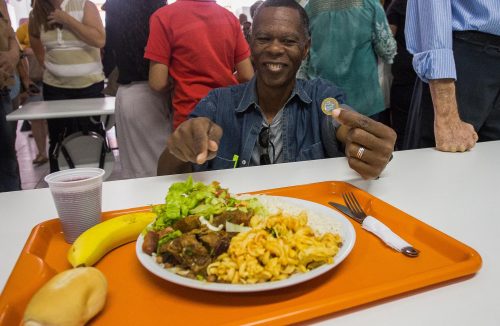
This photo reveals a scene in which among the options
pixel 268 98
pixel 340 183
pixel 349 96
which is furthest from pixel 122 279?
pixel 349 96

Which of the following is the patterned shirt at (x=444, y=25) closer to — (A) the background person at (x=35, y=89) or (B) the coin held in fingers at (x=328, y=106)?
(B) the coin held in fingers at (x=328, y=106)

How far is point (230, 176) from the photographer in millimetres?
1290

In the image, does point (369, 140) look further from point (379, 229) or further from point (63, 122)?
point (63, 122)

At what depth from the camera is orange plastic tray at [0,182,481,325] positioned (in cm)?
62

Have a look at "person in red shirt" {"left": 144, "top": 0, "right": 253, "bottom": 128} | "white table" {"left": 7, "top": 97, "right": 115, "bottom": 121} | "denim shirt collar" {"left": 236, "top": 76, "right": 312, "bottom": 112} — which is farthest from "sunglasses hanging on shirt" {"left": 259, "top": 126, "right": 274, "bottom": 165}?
"white table" {"left": 7, "top": 97, "right": 115, "bottom": 121}

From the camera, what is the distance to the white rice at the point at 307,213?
2.74 ft

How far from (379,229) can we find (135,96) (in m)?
2.20

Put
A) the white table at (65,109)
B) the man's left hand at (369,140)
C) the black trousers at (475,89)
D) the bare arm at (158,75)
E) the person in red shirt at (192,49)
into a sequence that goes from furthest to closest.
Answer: the white table at (65,109), the bare arm at (158,75), the person in red shirt at (192,49), the black trousers at (475,89), the man's left hand at (369,140)

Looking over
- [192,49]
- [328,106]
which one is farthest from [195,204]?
[192,49]

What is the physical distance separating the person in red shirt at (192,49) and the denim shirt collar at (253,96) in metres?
0.78

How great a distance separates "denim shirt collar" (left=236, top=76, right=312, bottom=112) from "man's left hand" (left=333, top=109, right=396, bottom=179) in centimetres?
45

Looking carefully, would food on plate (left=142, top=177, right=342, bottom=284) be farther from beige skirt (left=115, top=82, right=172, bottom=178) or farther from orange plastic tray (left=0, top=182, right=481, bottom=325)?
beige skirt (left=115, top=82, right=172, bottom=178)

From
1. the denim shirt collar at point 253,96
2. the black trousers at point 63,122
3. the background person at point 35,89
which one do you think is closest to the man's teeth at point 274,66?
the denim shirt collar at point 253,96

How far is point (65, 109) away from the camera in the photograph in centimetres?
277
